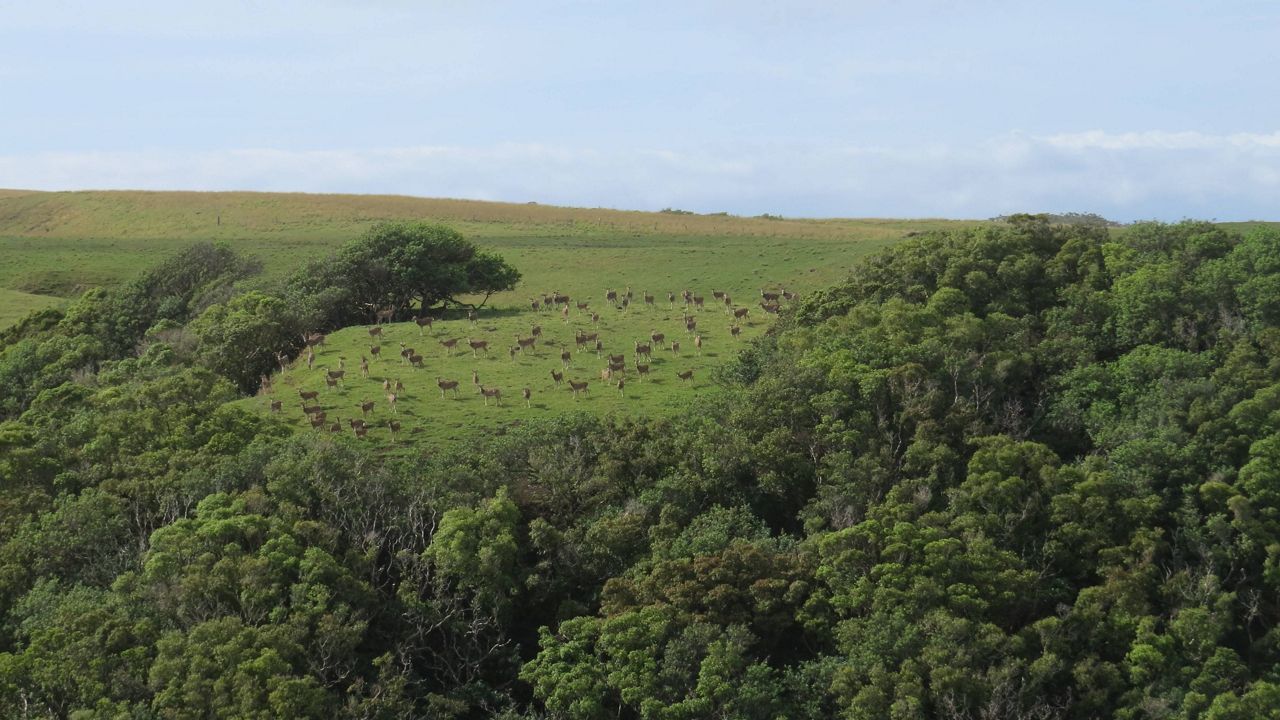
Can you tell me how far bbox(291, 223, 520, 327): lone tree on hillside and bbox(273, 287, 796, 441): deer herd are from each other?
2.18 meters

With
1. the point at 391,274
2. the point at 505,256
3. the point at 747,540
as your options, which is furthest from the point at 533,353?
the point at 505,256

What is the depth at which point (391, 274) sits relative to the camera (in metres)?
96.2

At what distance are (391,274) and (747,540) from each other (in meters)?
49.1

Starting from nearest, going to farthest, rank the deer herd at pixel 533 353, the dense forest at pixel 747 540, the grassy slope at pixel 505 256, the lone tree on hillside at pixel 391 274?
1. the dense forest at pixel 747 540
2. the deer herd at pixel 533 353
3. the grassy slope at pixel 505 256
4. the lone tree on hillside at pixel 391 274

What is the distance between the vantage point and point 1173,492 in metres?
55.5

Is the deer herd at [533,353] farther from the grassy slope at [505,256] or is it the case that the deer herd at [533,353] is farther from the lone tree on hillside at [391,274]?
the lone tree on hillside at [391,274]

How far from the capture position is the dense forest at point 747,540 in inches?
1848

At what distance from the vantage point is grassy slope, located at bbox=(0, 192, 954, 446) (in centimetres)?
7231

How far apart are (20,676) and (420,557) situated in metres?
14.6

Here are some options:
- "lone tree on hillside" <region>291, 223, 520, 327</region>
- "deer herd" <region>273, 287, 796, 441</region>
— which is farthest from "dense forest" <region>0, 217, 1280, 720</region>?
"lone tree on hillside" <region>291, 223, 520, 327</region>

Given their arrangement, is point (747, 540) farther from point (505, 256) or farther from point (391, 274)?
point (505, 256)

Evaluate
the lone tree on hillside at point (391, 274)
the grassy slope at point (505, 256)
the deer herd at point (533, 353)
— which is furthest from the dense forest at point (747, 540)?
the lone tree on hillside at point (391, 274)

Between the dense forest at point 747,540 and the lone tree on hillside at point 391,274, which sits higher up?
the lone tree on hillside at point 391,274

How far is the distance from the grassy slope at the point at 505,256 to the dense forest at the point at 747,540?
25.2ft
